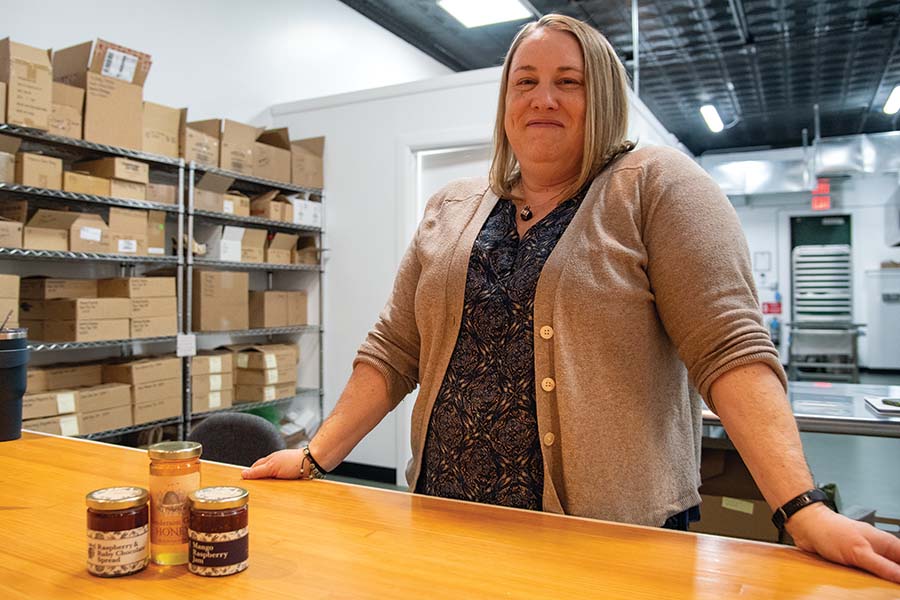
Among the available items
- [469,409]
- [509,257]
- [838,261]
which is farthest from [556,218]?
[838,261]

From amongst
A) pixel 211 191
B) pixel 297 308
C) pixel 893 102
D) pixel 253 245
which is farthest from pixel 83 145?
pixel 893 102

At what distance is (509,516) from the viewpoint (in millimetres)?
1065

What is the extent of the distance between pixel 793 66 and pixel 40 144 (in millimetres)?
7217

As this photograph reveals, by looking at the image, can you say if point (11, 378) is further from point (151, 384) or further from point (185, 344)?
point (185, 344)

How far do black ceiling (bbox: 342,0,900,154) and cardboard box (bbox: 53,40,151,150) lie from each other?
2589mm

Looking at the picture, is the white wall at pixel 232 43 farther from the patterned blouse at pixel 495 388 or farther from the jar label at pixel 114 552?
the jar label at pixel 114 552

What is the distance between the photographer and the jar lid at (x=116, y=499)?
2.68 ft

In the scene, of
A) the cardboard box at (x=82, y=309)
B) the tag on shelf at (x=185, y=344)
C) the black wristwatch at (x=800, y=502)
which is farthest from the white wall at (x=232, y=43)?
the black wristwatch at (x=800, y=502)

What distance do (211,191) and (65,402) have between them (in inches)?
59.2

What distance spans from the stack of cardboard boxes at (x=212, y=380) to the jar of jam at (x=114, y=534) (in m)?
3.28

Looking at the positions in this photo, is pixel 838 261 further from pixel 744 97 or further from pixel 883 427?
pixel 883 427

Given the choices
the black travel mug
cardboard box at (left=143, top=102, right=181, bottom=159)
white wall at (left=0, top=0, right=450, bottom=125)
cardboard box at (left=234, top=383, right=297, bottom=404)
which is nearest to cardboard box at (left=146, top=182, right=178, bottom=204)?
cardboard box at (left=143, top=102, right=181, bottom=159)

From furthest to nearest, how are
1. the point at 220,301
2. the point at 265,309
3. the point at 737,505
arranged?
1. the point at 265,309
2. the point at 220,301
3. the point at 737,505

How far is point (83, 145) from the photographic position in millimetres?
3324
